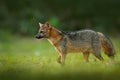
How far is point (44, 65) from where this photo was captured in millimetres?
13797

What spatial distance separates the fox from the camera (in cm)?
1498

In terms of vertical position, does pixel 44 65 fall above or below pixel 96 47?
below

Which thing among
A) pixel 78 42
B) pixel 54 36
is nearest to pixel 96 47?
pixel 78 42

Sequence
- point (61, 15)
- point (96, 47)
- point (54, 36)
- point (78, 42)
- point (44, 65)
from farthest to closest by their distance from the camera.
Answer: point (61, 15), point (54, 36), point (78, 42), point (96, 47), point (44, 65)

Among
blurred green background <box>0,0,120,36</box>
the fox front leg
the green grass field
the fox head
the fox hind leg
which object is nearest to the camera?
the green grass field

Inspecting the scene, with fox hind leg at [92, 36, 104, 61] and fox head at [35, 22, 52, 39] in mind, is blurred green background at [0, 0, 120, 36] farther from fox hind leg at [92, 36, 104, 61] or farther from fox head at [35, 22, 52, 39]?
fox hind leg at [92, 36, 104, 61]

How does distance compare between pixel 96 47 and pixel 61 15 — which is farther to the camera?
pixel 61 15

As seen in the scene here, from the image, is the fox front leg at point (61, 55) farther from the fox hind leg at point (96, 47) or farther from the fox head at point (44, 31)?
the fox hind leg at point (96, 47)

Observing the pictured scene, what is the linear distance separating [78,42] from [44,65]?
1.67 metres

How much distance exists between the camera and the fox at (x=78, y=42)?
14977 mm

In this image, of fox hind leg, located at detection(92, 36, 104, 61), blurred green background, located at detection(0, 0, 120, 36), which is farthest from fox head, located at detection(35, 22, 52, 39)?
blurred green background, located at detection(0, 0, 120, 36)

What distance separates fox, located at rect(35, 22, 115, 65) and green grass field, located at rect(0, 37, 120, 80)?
27cm

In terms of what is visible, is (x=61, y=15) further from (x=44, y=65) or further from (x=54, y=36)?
(x=44, y=65)

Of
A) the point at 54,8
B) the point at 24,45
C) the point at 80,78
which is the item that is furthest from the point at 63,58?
the point at 54,8
